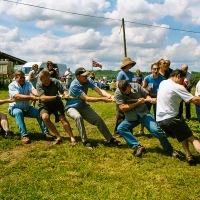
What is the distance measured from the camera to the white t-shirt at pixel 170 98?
5.10 meters

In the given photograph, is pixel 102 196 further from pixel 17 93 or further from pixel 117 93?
pixel 17 93

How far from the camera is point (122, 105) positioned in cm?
609

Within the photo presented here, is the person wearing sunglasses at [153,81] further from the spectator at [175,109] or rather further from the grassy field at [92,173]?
the spectator at [175,109]

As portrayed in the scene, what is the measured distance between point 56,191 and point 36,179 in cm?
58

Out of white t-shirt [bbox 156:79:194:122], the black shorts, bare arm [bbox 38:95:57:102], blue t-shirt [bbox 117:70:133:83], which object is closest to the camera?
white t-shirt [bbox 156:79:194:122]

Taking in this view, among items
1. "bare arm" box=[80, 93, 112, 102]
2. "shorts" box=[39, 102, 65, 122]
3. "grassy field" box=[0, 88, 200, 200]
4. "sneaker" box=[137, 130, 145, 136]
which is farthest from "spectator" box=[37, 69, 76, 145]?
"sneaker" box=[137, 130, 145, 136]

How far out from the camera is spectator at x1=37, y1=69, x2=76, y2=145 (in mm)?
6750

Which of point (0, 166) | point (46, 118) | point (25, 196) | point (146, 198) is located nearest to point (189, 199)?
point (146, 198)

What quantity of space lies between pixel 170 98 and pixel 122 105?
3.82 ft

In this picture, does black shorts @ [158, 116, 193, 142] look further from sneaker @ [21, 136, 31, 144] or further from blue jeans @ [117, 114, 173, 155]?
sneaker @ [21, 136, 31, 144]

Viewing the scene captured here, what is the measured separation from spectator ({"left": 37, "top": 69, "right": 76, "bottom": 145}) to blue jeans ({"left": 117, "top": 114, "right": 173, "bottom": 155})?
1293 mm

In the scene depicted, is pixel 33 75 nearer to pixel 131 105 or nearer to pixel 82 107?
pixel 82 107

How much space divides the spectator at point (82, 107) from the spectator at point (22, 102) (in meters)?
0.95

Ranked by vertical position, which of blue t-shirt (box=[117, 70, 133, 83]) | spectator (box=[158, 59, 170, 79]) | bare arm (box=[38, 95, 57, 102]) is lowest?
bare arm (box=[38, 95, 57, 102])
